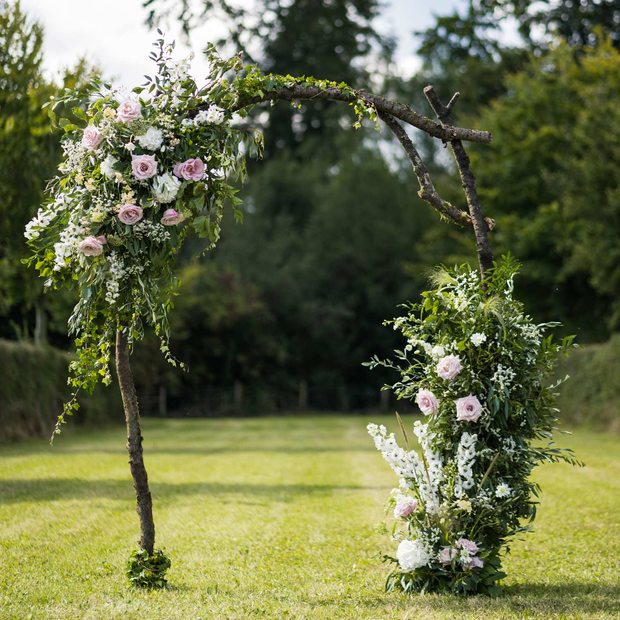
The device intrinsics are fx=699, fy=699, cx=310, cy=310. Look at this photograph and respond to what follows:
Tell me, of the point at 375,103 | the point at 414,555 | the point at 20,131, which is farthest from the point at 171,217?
the point at 20,131

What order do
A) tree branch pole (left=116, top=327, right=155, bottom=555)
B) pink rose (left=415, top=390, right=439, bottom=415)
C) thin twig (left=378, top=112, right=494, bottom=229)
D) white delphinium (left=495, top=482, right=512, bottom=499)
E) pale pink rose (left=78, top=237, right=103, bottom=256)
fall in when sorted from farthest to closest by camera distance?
thin twig (left=378, top=112, right=494, bottom=229), tree branch pole (left=116, top=327, right=155, bottom=555), pink rose (left=415, top=390, right=439, bottom=415), white delphinium (left=495, top=482, right=512, bottom=499), pale pink rose (left=78, top=237, right=103, bottom=256)

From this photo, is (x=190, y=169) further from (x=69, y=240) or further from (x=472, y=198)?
(x=472, y=198)

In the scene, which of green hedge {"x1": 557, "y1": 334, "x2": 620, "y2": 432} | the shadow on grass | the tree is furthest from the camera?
green hedge {"x1": 557, "y1": 334, "x2": 620, "y2": 432}

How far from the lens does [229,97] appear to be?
4.65m

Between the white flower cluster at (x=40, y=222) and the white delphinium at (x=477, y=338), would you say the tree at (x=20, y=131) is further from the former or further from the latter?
the white delphinium at (x=477, y=338)

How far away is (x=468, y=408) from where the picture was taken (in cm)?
438

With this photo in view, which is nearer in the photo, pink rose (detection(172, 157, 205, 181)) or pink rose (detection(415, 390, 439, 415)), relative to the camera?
pink rose (detection(172, 157, 205, 181))

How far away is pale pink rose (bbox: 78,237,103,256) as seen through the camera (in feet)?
13.7

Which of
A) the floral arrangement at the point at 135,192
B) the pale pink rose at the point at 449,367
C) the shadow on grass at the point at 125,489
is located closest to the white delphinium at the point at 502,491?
the pale pink rose at the point at 449,367

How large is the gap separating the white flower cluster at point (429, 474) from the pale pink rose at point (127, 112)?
264cm

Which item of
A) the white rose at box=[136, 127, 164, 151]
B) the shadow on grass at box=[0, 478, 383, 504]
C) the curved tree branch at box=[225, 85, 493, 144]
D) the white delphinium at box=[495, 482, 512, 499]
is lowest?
the shadow on grass at box=[0, 478, 383, 504]

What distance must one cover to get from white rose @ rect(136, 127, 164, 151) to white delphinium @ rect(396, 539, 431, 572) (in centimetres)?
297

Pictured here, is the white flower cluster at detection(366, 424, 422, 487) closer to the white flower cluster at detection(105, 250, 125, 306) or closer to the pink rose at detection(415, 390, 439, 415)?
the pink rose at detection(415, 390, 439, 415)

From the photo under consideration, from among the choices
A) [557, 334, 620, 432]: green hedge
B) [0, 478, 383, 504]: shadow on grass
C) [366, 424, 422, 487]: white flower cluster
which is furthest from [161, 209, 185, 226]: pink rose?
[557, 334, 620, 432]: green hedge
